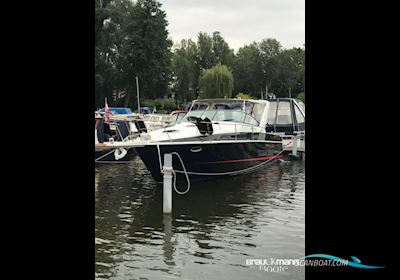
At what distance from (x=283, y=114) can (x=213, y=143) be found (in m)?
10.1

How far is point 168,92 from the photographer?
72.6 metres

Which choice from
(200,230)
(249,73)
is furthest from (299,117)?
(249,73)

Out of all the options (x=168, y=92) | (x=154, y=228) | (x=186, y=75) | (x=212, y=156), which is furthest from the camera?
(x=186, y=75)

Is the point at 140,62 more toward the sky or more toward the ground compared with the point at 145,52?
more toward the ground

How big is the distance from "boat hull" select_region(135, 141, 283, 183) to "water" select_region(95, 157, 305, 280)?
42 centimetres

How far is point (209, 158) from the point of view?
13883 mm

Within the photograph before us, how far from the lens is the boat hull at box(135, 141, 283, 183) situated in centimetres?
1302

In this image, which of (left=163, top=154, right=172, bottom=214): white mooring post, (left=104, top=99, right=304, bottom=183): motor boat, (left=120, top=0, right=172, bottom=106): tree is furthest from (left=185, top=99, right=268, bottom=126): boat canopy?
(left=120, top=0, right=172, bottom=106): tree

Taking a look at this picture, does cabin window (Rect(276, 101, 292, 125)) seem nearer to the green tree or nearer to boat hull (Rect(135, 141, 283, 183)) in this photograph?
boat hull (Rect(135, 141, 283, 183))

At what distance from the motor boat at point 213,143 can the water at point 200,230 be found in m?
0.65

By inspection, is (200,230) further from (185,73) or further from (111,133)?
(185,73)
